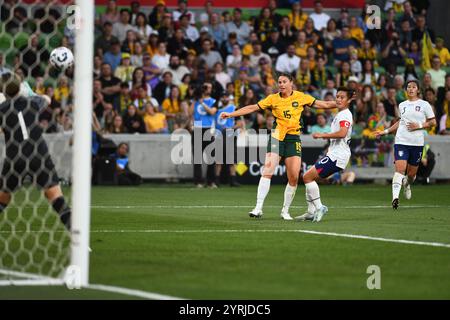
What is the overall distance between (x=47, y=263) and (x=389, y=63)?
70.6 feet

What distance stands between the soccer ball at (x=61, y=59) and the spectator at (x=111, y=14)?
40.1ft

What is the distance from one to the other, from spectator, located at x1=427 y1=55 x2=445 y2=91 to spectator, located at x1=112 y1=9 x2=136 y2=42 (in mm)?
8456

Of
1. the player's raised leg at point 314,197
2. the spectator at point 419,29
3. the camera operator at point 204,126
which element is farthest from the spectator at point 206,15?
the player's raised leg at point 314,197

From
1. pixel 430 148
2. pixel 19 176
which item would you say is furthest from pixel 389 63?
pixel 19 176

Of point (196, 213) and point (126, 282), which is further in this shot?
point (196, 213)

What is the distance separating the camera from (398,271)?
9906 mm

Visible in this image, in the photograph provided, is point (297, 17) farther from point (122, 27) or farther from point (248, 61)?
point (122, 27)

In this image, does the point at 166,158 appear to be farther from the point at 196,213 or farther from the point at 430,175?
the point at 196,213

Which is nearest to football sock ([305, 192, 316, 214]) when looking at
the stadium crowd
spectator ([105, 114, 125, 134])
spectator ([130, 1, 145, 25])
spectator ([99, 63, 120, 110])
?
the stadium crowd

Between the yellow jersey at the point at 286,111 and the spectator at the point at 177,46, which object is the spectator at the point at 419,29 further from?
the yellow jersey at the point at 286,111

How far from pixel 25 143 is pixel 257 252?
9.16ft

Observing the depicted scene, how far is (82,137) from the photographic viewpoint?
29.7 feet

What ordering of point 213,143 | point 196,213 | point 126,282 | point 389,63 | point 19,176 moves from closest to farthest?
point 126,282
point 19,176
point 196,213
point 213,143
point 389,63
